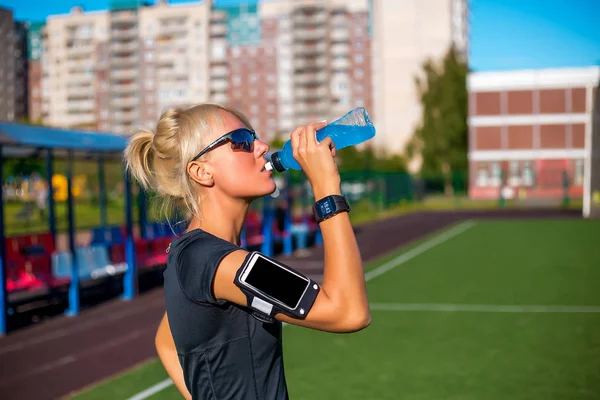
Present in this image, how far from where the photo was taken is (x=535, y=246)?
19922 millimetres

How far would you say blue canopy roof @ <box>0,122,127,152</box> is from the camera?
9.16 metres

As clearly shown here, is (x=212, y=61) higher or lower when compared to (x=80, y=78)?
higher

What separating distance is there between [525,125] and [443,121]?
34.1ft

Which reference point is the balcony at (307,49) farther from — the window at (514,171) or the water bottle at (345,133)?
the water bottle at (345,133)

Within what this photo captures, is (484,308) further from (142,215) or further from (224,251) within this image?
(224,251)

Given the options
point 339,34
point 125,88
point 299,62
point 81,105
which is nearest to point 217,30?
point 299,62

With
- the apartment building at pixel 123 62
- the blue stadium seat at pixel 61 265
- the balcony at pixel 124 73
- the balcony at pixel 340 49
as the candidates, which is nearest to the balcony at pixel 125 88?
the apartment building at pixel 123 62

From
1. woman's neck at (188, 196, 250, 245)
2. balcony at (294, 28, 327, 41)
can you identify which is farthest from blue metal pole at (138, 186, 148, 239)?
balcony at (294, 28, 327, 41)

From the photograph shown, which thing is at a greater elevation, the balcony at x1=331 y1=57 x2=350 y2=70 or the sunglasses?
the balcony at x1=331 y1=57 x2=350 y2=70

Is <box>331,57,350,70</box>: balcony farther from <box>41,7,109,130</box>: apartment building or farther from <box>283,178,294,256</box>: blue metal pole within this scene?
<box>283,178,294,256</box>: blue metal pole

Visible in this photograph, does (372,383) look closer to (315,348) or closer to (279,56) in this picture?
(315,348)

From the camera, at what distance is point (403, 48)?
9862 cm

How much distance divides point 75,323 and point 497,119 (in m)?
54.9

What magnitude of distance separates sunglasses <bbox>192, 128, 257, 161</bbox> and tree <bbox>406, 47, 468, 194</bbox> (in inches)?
2705
